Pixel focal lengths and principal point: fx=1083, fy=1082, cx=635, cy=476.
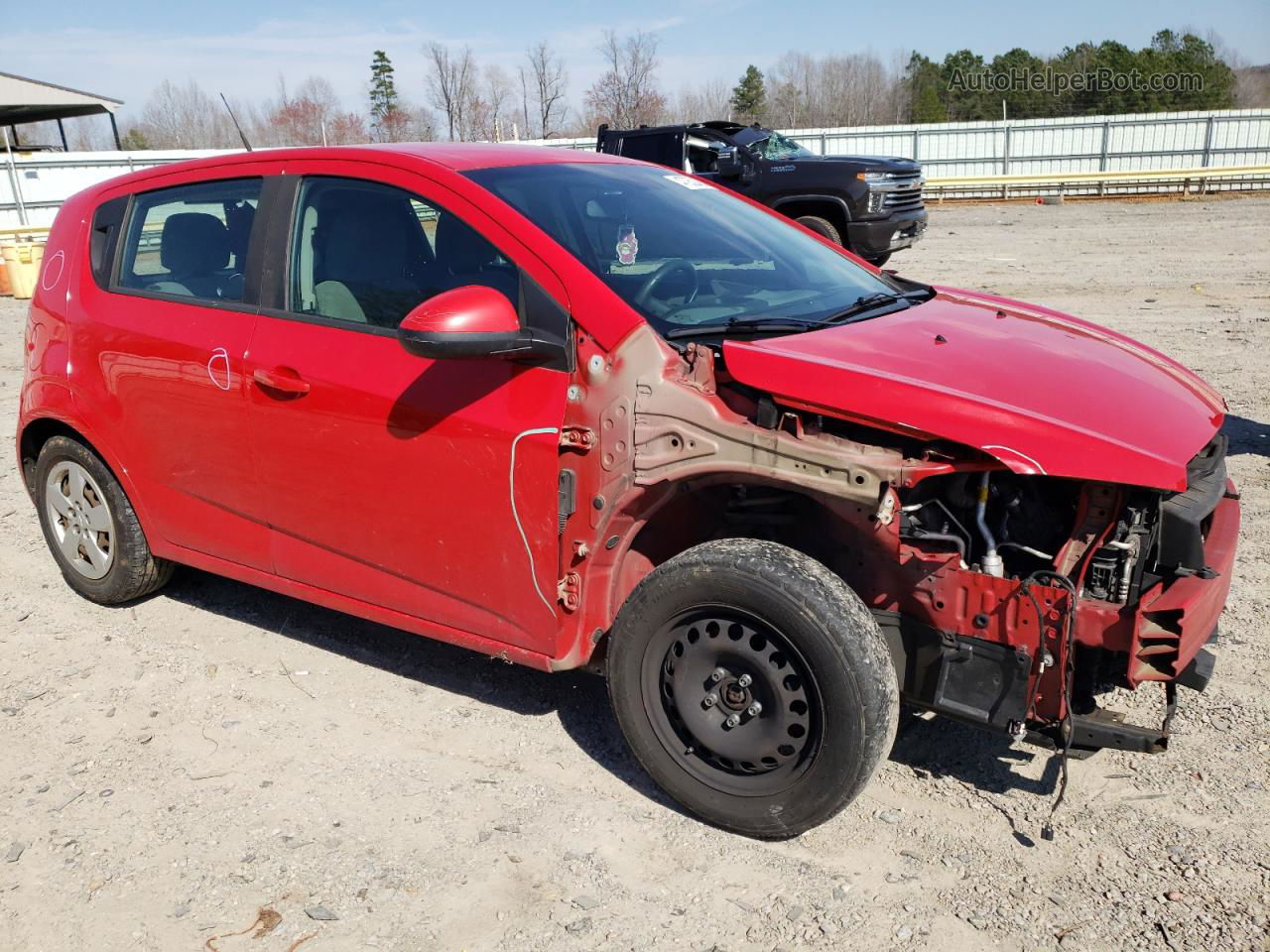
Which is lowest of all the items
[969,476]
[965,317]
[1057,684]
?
[1057,684]

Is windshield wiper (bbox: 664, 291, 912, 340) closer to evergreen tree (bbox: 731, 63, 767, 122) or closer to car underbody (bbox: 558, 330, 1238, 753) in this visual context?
car underbody (bbox: 558, 330, 1238, 753)

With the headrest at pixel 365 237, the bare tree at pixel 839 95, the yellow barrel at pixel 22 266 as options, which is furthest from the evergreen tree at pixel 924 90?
the headrest at pixel 365 237

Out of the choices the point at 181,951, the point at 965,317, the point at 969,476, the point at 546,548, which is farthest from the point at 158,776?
the point at 965,317

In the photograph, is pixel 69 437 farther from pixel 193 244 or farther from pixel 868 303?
pixel 868 303

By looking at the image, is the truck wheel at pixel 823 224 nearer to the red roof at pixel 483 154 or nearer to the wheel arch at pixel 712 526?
the red roof at pixel 483 154

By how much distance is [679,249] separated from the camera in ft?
11.9

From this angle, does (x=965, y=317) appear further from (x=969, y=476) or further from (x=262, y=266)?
(x=262, y=266)

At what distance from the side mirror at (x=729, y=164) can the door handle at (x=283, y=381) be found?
1210cm

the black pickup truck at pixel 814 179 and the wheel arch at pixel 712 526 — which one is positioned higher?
the black pickup truck at pixel 814 179

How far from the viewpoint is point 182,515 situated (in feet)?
13.7

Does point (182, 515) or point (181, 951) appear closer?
point (181, 951)

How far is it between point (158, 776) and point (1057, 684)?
2762mm

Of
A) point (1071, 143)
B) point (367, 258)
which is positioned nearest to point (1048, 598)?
point (367, 258)

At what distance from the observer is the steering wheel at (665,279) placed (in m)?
3.26
